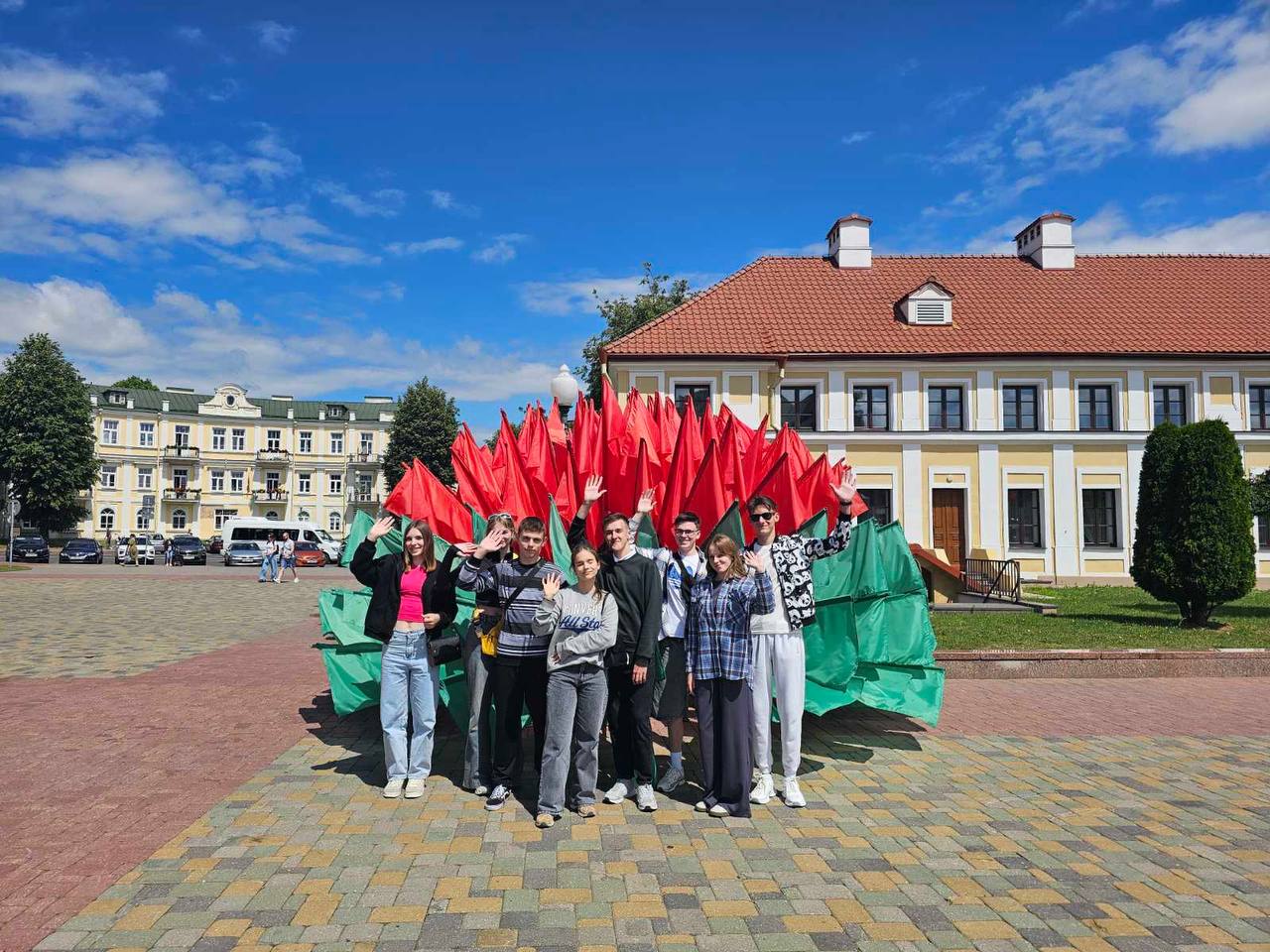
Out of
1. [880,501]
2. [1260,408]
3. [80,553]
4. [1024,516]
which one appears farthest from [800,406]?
[80,553]

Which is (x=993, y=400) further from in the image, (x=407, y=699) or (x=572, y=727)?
(x=407, y=699)

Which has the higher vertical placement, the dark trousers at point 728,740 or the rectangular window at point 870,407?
the rectangular window at point 870,407

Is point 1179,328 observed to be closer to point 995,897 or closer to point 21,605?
point 995,897

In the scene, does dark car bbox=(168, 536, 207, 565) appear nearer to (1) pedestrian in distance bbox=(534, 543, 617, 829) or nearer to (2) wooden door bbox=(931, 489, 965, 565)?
(2) wooden door bbox=(931, 489, 965, 565)

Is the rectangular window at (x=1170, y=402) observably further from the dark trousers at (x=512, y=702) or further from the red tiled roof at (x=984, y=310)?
the dark trousers at (x=512, y=702)

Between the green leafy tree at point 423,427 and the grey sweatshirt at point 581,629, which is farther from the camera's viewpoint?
the green leafy tree at point 423,427

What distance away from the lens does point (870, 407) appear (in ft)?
82.6

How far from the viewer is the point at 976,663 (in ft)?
30.5

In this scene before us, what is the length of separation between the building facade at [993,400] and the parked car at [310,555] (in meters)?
20.8

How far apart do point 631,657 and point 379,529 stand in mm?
1974

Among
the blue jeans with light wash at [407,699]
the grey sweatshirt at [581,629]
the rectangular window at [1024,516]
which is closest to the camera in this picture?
the grey sweatshirt at [581,629]

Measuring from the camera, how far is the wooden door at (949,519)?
81.6ft

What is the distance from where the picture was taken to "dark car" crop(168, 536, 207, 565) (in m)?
38.5

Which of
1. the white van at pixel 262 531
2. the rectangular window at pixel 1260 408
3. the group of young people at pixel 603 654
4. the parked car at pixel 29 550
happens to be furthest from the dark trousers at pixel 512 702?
the parked car at pixel 29 550
